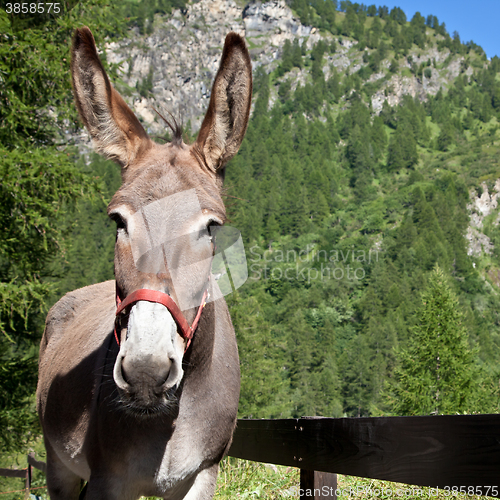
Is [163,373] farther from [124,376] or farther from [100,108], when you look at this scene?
[100,108]

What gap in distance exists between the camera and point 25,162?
816 cm

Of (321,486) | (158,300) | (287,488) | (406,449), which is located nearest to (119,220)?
(158,300)

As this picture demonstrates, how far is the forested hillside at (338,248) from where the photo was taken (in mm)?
9789

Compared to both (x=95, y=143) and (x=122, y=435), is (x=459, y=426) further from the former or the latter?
(x=95, y=143)

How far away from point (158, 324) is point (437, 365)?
33.3 meters

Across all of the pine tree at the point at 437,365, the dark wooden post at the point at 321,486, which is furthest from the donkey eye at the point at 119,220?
the pine tree at the point at 437,365

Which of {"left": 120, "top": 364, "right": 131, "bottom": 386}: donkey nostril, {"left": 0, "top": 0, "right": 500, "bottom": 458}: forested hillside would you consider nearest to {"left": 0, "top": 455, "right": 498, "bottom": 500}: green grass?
{"left": 0, "top": 0, "right": 500, "bottom": 458}: forested hillside

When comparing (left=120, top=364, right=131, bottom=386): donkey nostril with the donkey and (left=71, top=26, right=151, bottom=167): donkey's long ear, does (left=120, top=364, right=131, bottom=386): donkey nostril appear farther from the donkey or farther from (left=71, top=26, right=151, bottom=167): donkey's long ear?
(left=71, top=26, right=151, bottom=167): donkey's long ear

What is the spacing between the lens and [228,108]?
2576 mm

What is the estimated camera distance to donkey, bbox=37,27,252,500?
192cm

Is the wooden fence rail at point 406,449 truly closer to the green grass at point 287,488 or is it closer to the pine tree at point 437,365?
the green grass at point 287,488

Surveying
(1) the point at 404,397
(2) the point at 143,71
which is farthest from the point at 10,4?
(2) the point at 143,71

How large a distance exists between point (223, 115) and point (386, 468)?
207cm

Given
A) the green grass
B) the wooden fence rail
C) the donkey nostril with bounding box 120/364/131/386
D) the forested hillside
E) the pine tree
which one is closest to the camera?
the wooden fence rail
